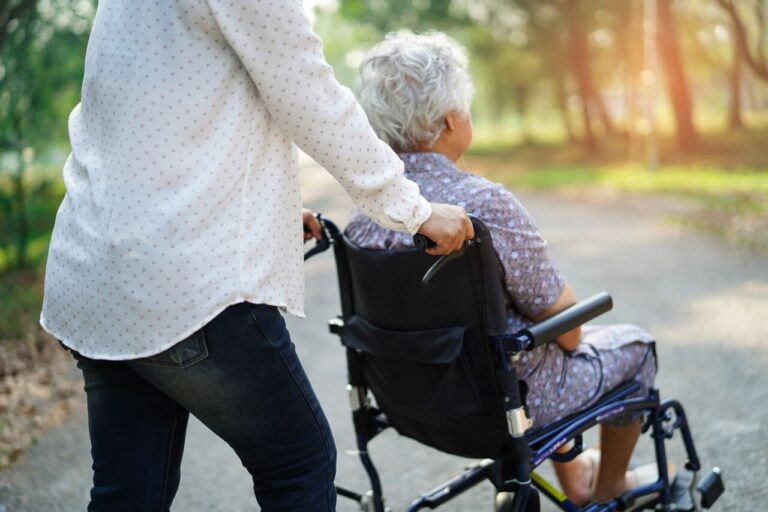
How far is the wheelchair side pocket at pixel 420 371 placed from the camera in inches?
91.1

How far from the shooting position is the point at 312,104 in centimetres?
163

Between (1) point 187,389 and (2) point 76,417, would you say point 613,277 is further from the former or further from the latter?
(1) point 187,389

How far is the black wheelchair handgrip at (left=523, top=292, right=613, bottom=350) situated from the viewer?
222cm

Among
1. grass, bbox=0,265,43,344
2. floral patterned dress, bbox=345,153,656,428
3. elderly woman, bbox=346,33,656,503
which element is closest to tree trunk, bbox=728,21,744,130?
grass, bbox=0,265,43,344

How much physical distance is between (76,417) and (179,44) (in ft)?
11.8

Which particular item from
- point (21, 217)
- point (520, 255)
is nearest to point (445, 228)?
point (520, 255)

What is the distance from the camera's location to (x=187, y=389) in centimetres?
169

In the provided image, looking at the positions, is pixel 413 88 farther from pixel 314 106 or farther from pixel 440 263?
pixel 314 106

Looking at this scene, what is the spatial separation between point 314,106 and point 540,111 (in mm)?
48959

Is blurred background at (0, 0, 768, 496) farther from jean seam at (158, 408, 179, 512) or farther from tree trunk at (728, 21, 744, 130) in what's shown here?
jean seam at (158, 408, 179, 512)

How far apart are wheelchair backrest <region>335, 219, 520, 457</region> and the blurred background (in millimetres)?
678

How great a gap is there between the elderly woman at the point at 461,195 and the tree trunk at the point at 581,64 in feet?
73.8

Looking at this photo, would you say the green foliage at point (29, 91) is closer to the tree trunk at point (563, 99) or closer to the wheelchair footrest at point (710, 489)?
the wheelchair footrest at point (710, 489)

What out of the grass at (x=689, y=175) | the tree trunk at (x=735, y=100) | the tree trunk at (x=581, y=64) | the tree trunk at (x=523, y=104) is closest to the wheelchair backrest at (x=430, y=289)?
the grass at (x=689, y=175)
